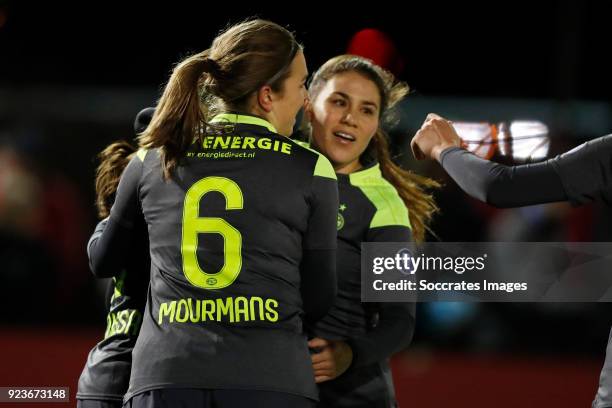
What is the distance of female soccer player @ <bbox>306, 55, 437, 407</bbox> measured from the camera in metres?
Result: 2.22

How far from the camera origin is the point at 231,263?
174 cm

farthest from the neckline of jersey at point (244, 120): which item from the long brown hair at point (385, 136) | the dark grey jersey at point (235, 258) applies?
the long brown hair at point (385, 136)

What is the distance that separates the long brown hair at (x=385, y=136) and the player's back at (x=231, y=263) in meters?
0.76

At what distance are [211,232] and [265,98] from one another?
1.05 ft

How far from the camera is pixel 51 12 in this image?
6.13 metres

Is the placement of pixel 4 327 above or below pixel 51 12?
below

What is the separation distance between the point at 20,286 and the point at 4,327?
1.22ft

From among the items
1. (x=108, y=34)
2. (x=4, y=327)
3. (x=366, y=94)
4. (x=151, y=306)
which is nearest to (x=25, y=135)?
(x=108, y=34)

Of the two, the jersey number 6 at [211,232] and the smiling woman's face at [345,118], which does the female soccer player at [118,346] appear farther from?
the smiling woman's face at [345,118]

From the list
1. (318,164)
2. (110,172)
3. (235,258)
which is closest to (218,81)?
(318,164)

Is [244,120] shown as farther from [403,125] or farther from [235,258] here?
[403,125]

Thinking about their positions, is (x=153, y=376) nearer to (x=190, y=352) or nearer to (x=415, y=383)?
(x=190, y=352)

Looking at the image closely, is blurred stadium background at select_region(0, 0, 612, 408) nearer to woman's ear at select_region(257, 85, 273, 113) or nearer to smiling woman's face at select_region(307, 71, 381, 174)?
smiling woman's face at select_region(307, 71, 381, 174)

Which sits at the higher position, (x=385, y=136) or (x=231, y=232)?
(x=385, y=136)
